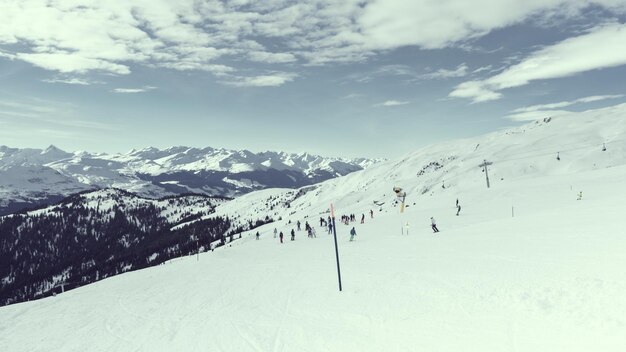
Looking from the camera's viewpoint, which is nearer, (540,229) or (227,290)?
(227,290)

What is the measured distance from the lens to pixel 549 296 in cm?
1201

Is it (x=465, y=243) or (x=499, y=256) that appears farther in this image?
(x=465, y=243)

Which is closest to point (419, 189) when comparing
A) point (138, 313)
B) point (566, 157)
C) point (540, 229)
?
point (566, 157)

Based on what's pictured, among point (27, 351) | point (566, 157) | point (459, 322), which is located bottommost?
point (27, 351)

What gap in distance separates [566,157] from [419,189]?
41071mm

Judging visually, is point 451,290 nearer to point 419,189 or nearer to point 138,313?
point 138,313

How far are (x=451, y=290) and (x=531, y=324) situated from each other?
406cm

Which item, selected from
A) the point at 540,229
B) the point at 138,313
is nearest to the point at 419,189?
the point at 540,229

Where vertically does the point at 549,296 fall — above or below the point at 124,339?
above

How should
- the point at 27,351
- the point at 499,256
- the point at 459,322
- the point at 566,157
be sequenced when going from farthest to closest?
1. the point at 566,157
2. the point at 499,256
3. the point at 27,351
4. the point at 459,322

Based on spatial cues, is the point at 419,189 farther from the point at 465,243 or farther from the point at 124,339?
the point at 124,339

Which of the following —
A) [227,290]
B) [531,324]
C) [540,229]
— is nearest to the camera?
[531,324]

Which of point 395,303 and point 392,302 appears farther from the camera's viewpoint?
point 392,302

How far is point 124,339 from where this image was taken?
1548 centimetres
